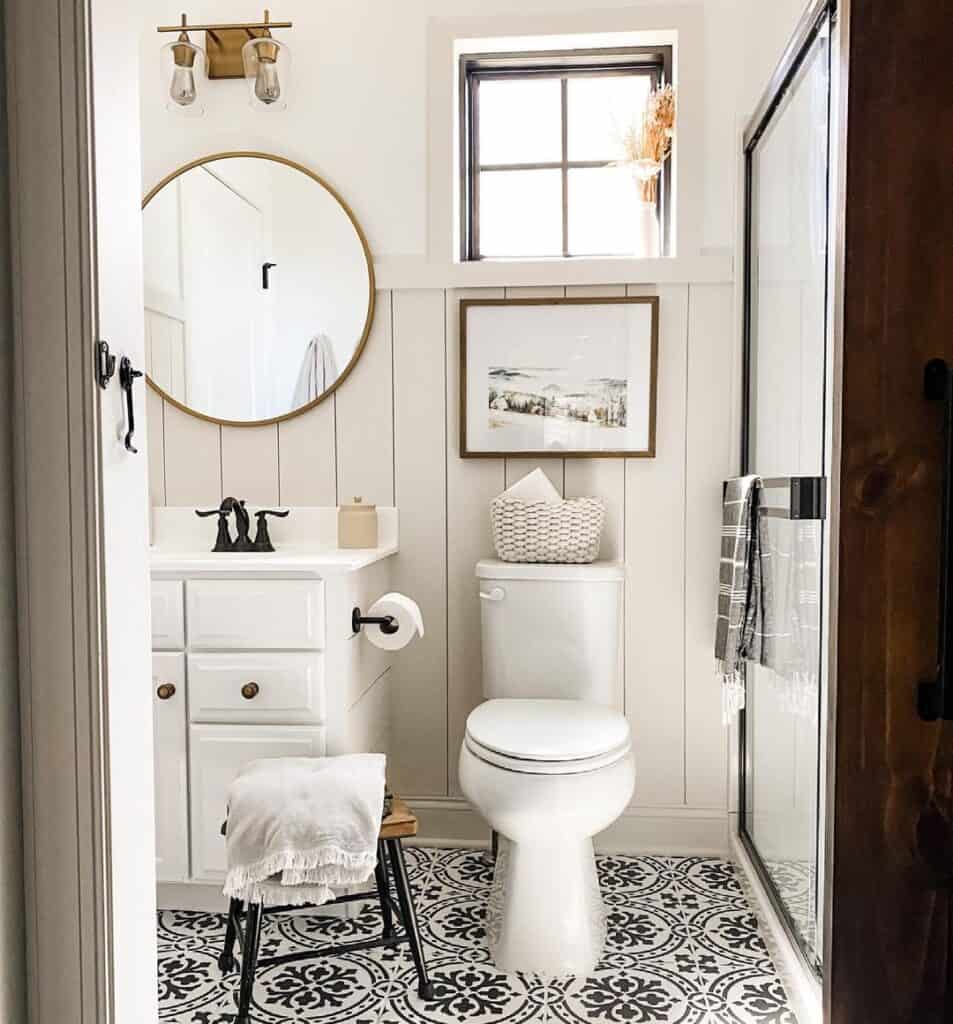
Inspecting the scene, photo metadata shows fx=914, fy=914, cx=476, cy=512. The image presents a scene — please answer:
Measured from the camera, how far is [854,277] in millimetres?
1063

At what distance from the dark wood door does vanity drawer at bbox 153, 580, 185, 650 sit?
1.48 meters

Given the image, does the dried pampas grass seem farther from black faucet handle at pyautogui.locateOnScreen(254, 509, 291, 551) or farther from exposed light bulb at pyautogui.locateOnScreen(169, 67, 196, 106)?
black faucet handle at pyautogui.locateOnScreen(254, 509, 291, 551)

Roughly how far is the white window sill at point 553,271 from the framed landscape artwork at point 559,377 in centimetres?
5

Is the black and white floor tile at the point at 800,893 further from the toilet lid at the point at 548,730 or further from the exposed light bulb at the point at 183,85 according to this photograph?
the exposed light bulb at the point at 183,85

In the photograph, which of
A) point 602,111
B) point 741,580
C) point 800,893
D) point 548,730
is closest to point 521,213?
point 602,111

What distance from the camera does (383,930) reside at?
2.00 metres

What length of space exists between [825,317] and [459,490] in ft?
3.96

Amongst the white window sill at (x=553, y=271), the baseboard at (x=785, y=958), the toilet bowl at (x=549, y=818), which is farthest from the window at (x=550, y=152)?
the baseboard at (x=785, y=958)

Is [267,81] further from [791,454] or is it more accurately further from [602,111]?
[791,454]

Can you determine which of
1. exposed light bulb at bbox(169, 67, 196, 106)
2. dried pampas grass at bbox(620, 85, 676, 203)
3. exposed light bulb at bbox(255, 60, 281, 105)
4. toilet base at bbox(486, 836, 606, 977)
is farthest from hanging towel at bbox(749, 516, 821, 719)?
exposed light bulb at bbox(169, 67, 196, 106)

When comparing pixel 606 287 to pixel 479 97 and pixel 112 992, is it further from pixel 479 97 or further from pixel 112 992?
pixel 112 992

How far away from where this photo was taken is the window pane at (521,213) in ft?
8.70

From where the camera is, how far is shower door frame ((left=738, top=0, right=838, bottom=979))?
155 cm

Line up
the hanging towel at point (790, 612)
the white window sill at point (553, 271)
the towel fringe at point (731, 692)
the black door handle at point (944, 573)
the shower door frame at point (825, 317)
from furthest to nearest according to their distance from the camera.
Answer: the white window sill at point (553, 271)
the towel fringe at point (731, 692)
the hanging towel at point (790, 612)
the shower door frame at point (825, 317)
the black door handle at point (944, 573)
